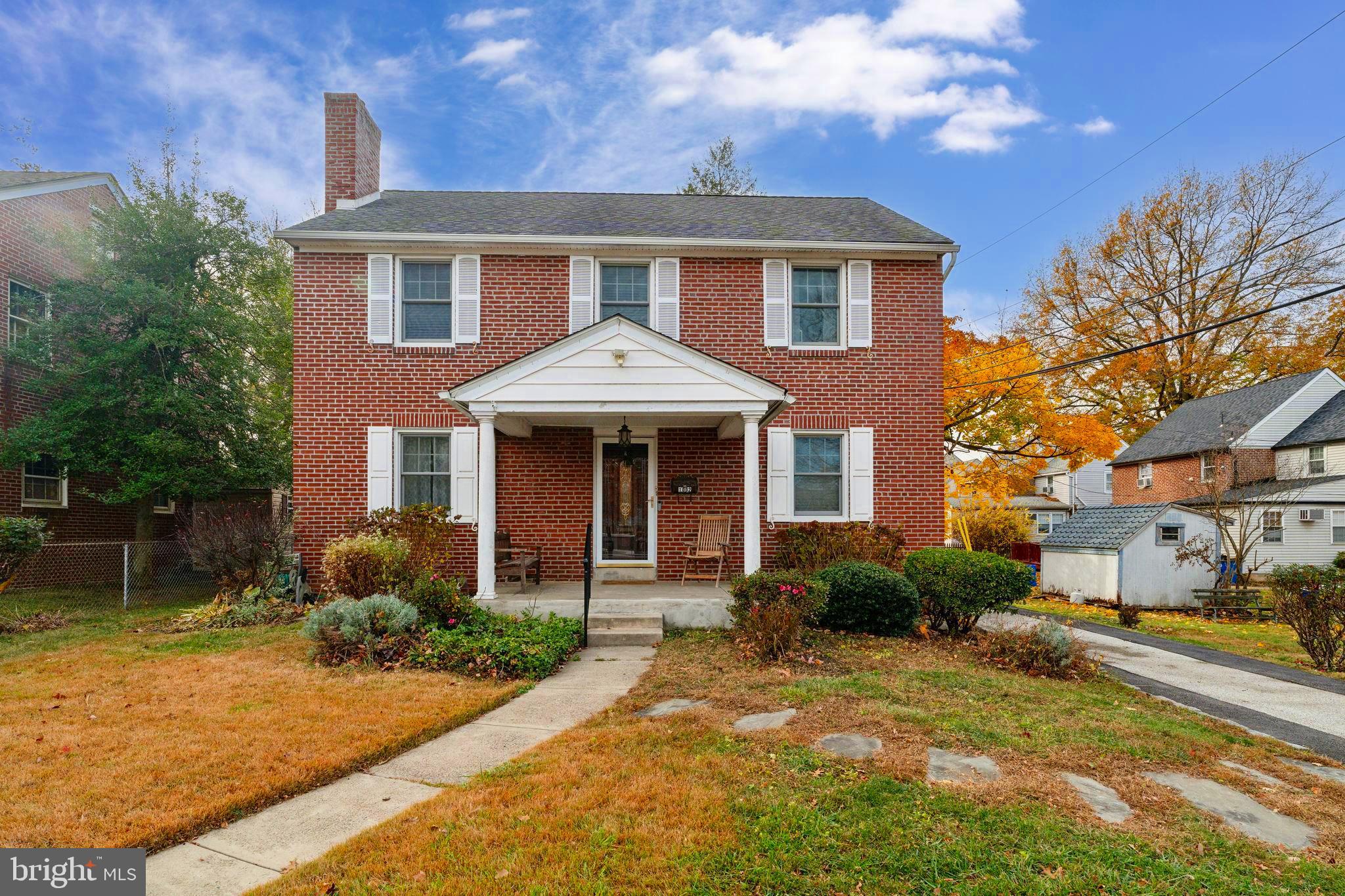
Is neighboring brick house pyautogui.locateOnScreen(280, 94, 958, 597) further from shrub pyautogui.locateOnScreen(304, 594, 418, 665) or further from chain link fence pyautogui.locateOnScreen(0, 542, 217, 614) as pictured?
chain link fence pyautogui.locateOnScreen(0, 542, 217, 614)

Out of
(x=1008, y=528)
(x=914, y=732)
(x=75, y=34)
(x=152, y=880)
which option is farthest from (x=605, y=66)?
(x=1008, y=528)

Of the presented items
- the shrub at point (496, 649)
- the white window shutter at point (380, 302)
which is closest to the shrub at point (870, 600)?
the shrub at point (496, 649)

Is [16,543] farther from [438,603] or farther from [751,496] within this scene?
[751,496]

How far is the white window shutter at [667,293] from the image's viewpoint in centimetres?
1110

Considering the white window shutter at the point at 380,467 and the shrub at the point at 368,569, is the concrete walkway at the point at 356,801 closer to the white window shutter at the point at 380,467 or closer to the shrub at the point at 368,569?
the shrub at the point at 368,569

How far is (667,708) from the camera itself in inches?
218

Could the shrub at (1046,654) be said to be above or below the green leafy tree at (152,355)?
below

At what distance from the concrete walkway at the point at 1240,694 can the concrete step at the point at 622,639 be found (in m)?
4.27

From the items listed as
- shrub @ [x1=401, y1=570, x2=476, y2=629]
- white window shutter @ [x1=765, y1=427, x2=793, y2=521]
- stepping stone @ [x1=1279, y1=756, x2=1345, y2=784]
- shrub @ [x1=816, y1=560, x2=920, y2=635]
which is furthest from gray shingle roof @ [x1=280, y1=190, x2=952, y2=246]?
stepping stone @ [x1=1279, y1=756, x2=1345, y2=784]

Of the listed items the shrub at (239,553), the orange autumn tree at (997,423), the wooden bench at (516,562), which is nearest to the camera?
the wooden bench at (516,562)

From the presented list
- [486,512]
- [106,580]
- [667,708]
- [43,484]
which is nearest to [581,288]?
[486,512]

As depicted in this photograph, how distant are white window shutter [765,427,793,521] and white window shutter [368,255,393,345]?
248 inches

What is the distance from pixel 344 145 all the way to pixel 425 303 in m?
3.79

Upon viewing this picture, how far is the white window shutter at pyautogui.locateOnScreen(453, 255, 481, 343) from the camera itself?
35.9 ft
